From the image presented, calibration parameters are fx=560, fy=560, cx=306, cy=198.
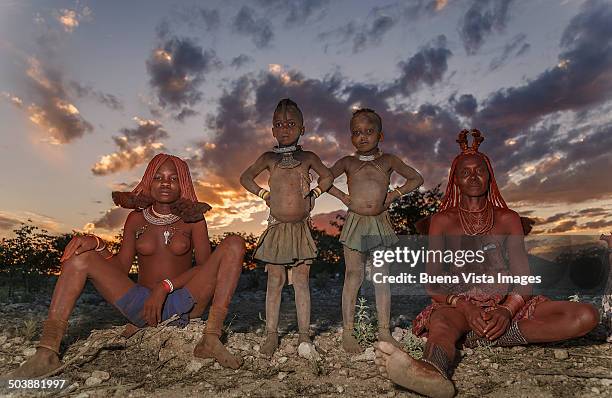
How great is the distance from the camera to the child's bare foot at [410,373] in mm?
3945

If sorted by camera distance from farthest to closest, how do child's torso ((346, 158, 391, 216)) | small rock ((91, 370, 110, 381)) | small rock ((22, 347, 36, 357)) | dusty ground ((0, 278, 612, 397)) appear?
child's torso ((346, 158, 391, 216))
small rock ((22, 347, 36, 357))
small rock ((91, 370, 110, 381))
dusty ground ((0, 278, 612, 397))

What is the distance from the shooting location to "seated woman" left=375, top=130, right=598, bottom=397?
496 centimetres

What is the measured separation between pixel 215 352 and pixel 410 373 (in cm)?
178

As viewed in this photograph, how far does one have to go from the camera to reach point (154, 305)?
16.6 feet

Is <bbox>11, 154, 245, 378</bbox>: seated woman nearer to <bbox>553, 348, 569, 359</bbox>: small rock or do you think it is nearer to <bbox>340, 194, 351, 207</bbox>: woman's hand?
<bbox>340, 194, 351, 207</bbox>: woman's hand

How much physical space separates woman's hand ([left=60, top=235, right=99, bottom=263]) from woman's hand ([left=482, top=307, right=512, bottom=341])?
3509 mm

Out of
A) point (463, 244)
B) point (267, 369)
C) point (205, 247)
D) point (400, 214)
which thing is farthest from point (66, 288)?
point (400, 214)

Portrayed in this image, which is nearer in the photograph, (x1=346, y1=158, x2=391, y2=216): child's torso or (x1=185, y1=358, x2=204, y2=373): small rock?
(x1=185, y1=358, x2=204, y2=373): small rock

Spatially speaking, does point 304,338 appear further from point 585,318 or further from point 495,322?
point 585,318

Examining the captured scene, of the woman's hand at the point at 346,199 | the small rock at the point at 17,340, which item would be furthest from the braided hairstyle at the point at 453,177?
the small rock at the point at 17,340

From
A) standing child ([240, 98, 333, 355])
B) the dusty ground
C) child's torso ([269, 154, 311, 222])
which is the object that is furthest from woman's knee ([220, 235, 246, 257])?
the dusty ground

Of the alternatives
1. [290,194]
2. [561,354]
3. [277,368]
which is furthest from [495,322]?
[290,194]

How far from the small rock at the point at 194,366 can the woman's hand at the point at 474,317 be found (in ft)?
7.78

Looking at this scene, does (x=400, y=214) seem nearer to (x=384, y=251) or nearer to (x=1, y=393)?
(x=384, y=251)
